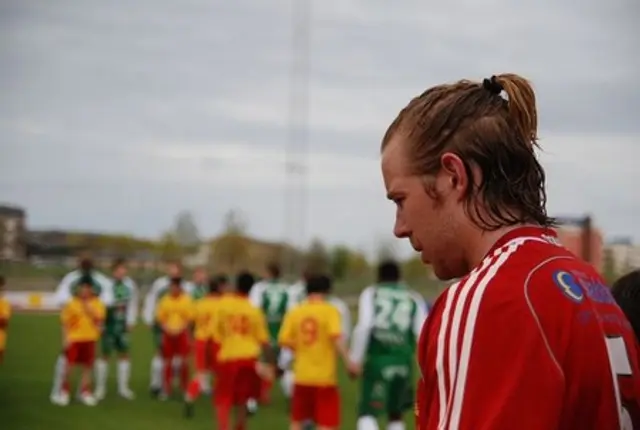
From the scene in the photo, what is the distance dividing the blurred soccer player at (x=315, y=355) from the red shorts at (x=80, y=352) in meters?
6.22

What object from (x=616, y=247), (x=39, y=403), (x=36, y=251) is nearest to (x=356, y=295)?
(x=36, y=251)

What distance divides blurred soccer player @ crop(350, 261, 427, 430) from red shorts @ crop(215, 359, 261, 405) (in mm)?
1358

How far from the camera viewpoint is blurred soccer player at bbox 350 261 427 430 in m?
12.8

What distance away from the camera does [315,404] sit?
493 inches

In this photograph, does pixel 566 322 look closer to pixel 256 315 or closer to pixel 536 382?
pixel 536 382

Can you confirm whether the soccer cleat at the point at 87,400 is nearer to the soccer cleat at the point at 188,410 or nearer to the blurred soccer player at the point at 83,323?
the blurred soccer player at the point at 83,323

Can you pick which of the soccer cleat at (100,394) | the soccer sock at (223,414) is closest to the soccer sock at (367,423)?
the soccer sock at (223,414)

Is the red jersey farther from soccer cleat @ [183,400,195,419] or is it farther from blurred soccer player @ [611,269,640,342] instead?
soccer cleat @ [183,400,195,419]

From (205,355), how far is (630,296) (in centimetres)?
1411

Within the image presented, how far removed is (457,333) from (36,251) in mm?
43644

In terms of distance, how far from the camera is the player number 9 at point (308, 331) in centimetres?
1241

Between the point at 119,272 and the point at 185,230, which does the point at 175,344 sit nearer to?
the point at 119,272

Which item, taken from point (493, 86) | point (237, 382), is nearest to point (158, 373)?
point (237, 382)

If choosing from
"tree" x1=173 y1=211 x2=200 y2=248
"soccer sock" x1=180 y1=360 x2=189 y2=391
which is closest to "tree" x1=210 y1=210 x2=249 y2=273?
"tree" x1=173 y1=211 x2=200 y2=248
